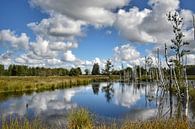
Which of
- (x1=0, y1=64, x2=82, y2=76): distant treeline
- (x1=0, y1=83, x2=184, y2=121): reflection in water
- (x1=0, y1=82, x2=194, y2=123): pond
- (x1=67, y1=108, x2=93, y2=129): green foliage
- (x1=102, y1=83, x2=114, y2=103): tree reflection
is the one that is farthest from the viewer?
(x1=0, y1=64, x2=82, y2=76): distant treeline

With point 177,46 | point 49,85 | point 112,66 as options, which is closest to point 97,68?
point 112,66

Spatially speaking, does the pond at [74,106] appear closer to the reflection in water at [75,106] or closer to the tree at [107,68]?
the reflection in water at [75,106]

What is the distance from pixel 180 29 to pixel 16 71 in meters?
107

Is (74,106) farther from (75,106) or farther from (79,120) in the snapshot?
(79,120)

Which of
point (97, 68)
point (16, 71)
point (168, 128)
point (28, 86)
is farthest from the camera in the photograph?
point (97, 68)

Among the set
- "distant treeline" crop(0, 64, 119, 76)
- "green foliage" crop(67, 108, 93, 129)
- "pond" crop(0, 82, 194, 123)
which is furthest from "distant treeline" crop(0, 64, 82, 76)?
"green foliage" crop(67, 108, 93, 129)

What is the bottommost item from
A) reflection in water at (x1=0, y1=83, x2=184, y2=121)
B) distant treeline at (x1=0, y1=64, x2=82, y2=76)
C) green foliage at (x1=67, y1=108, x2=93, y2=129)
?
reflection in water at (x1=0, y1=83, x2=184, y2=121)

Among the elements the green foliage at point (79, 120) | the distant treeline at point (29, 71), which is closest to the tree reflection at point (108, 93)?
the green foliage at point (79, 120)

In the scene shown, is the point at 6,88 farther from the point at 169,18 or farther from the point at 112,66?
the point at 112,66

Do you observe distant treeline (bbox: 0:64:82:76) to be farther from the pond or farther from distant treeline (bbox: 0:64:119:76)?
the pond

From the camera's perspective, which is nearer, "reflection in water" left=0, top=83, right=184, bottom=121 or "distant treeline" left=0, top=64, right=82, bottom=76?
"reflection in water" left=0, top=83, right=184, bottom=121

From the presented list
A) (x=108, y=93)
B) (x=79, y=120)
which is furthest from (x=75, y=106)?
(x=79, y=120)

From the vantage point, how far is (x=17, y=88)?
47.1 meters

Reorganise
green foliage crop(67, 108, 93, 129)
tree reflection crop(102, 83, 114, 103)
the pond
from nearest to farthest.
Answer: green foliage crop(67, 108, 93, 129)
the pond
tree reflection crop(102, 83, 114, 103)
